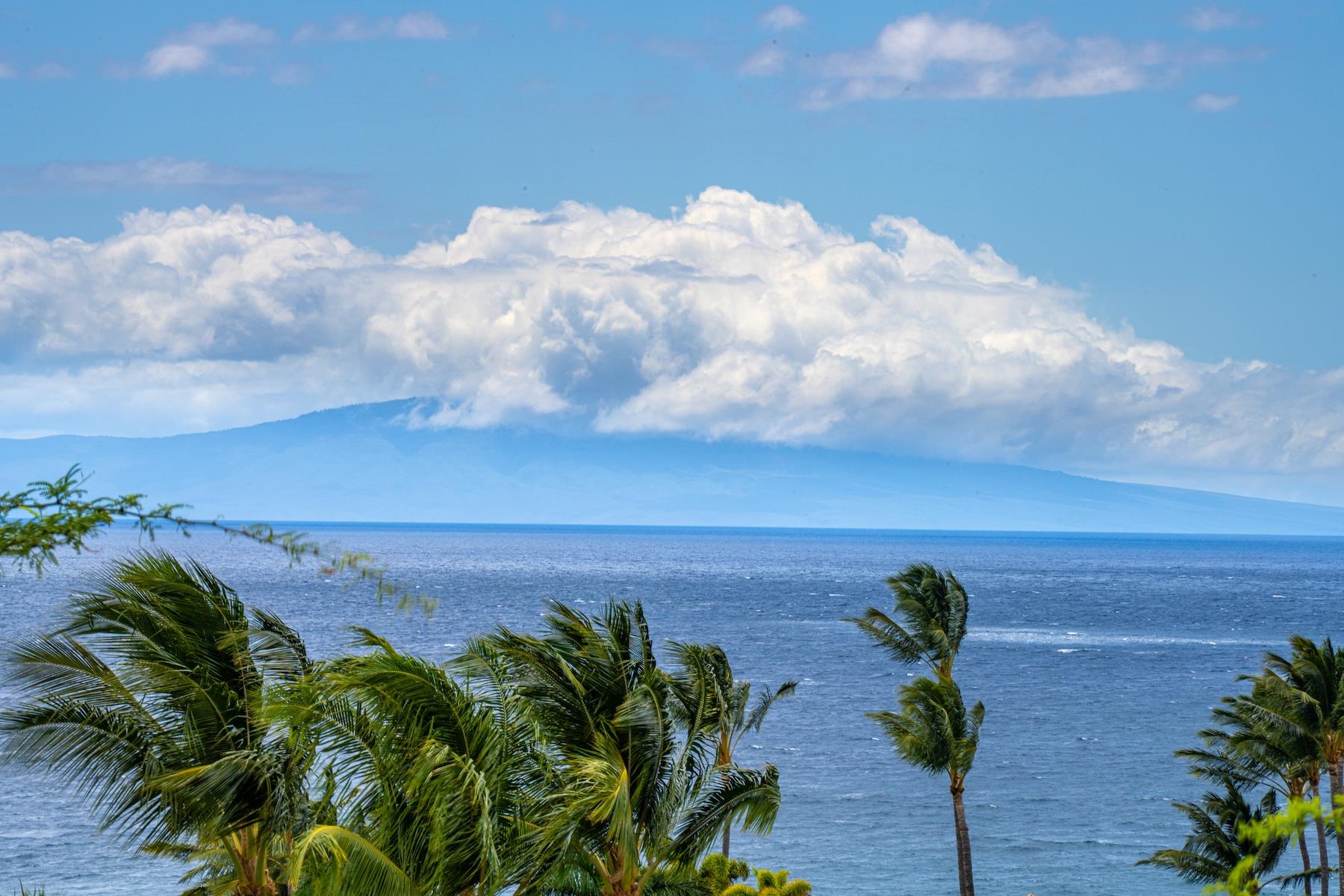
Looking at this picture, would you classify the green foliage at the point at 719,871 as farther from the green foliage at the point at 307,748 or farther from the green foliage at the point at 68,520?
the green foliage at the point at 68,520

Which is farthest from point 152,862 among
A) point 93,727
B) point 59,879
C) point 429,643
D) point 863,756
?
point 429,643

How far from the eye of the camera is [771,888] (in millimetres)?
34812

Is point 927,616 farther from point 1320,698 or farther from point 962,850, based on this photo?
point 1320,698

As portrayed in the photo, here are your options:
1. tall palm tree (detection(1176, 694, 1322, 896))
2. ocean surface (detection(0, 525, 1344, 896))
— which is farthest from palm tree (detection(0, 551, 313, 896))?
tall palm tree (detection(1176, 694, 1322, 896))

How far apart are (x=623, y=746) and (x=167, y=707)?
5.43m

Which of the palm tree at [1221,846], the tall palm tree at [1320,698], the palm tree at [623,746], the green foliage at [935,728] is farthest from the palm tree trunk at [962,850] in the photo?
the palm tree at [623,746]

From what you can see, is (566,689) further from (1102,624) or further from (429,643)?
(1102,624)

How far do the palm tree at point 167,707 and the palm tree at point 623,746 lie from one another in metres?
3.02

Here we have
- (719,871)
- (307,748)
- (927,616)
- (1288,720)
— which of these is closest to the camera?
(307,748)

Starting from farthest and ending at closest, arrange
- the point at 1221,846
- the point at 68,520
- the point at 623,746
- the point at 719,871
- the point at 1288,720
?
the point at 1221,846 < the point at 719,871 < the point at 1288,720 < the point at 623,746 < the point at 68,520

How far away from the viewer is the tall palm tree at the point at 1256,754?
3275cm

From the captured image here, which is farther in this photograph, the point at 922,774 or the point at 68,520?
the point at 922,774

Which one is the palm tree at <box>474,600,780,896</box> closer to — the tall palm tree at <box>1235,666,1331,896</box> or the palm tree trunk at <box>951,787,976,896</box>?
the tall palm tree at <box>1235,666,1331,896</box>

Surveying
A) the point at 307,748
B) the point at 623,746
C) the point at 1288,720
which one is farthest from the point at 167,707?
the point at 1288,720
